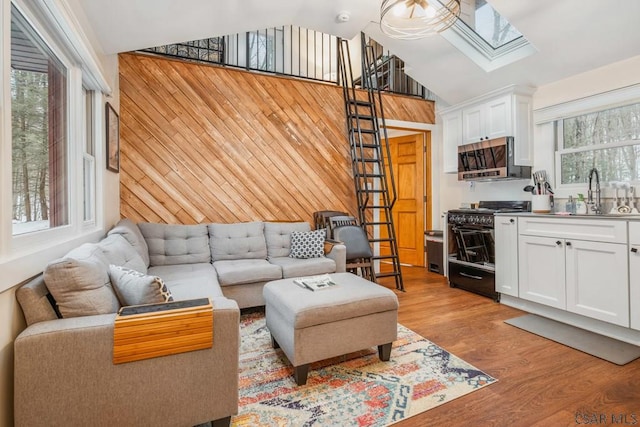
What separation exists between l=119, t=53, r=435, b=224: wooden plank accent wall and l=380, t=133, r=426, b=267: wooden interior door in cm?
147

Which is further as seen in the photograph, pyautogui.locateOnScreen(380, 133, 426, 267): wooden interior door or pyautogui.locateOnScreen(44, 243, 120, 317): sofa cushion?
pyautogui.locateOnScreen(380, 133, 426, 267): wooden interior door

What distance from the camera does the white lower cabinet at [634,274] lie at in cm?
235

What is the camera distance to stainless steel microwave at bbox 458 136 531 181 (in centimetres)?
358

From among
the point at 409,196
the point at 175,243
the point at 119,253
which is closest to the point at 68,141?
the point at 119,253

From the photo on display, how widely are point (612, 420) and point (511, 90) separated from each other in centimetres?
320

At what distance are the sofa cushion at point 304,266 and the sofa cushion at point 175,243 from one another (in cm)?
76

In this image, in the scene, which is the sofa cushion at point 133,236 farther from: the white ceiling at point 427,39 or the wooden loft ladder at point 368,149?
the wooden loft ladder at point 368,149

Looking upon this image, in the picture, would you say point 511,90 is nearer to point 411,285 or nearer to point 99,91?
point 411,285

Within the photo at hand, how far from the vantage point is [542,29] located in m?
2.94

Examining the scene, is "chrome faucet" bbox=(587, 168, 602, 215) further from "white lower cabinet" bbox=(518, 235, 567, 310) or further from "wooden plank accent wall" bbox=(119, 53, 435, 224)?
"wooden plank accent wall" bbox=(119, 53, 435, 224)

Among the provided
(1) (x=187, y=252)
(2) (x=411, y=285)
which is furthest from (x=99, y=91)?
(2) (x=411, y=285)

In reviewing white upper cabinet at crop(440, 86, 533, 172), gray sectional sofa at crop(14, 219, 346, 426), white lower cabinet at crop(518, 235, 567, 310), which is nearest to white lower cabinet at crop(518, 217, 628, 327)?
white lower cabinet at crop(518, 235, 567, 310)

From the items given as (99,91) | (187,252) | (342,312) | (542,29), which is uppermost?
(542,29)

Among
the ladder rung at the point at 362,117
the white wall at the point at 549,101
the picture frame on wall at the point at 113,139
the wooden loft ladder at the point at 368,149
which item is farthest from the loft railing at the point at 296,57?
the picture frame on wall at the point at 113,139
